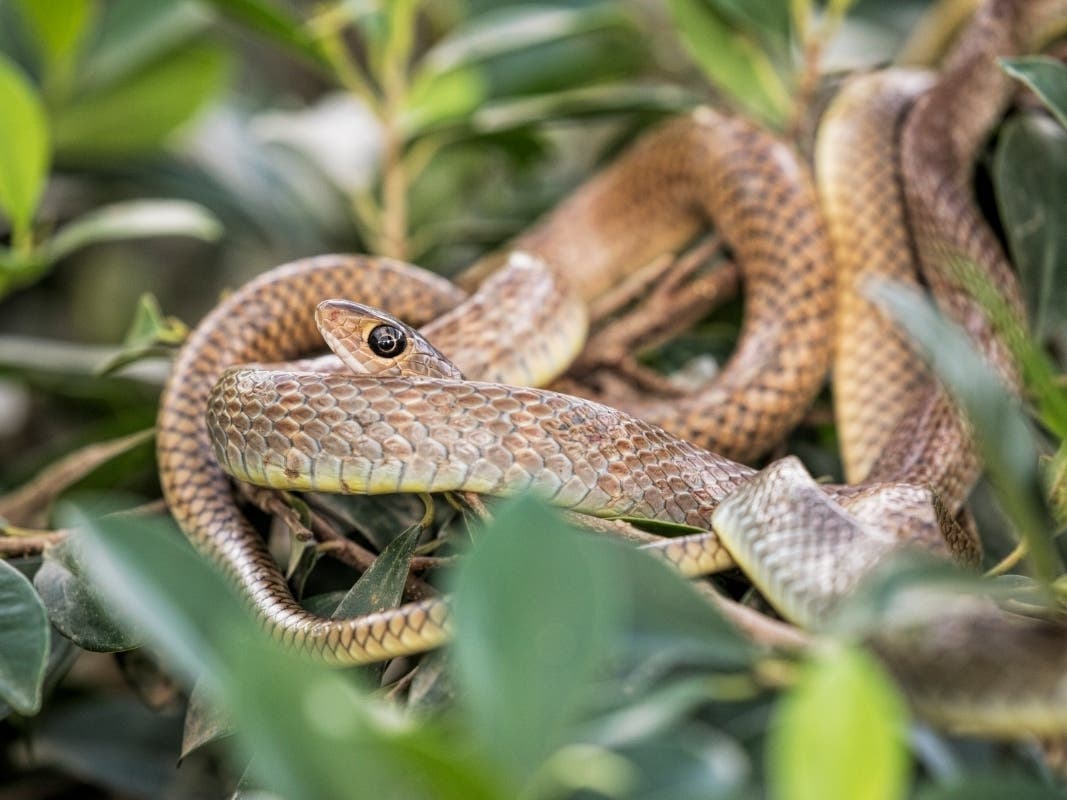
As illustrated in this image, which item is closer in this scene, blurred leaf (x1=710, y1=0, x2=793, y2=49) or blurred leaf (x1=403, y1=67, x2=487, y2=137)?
blurred leaf (x1=710, y1=0, x2=793, y2=49)

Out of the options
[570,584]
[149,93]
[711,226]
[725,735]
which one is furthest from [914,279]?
[149,93]

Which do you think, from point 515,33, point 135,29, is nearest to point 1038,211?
point 515,33

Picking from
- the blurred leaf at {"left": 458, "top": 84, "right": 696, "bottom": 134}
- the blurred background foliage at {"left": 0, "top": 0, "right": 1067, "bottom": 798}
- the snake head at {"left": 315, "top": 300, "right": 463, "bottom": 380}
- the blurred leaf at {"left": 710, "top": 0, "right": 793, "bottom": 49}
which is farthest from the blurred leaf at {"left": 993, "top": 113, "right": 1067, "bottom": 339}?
the snake head at {"left": 315, "top": 300, "right": 463, "bottom": 380}

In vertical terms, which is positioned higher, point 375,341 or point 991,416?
point 991,416

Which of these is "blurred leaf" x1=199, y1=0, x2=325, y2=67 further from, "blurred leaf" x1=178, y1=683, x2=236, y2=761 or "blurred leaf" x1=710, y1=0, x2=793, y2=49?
"blurred leaf" x1=178, y1=683, x2=236, y2=761

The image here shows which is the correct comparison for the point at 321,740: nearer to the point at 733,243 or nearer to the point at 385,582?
the point at 385,582

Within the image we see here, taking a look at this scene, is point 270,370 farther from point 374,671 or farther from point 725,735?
point 725,735

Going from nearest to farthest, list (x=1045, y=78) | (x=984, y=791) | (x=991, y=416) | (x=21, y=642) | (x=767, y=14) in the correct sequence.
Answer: (x=984, y=791), (x=991, y=416), (x=21, y=642), (x=1045, y=78), (x=767, y=14)
